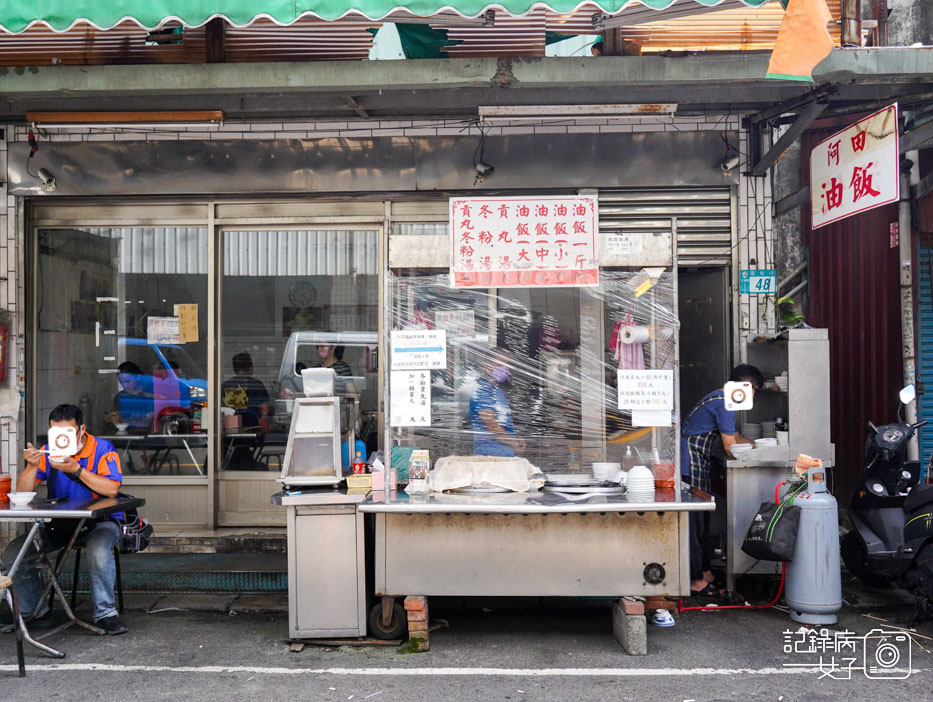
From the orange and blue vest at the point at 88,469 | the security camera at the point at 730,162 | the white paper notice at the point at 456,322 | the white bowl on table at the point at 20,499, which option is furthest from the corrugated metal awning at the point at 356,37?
the white bowl on table at the point at 20,499

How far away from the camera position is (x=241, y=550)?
694cm

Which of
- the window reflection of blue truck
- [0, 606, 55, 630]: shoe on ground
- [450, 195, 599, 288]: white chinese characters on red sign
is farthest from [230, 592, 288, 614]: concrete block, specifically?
[450, 195, 599, 288]: white chinese characters on red sign

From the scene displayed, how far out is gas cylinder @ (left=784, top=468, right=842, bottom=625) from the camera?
525 centimetres

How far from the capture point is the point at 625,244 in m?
5.27

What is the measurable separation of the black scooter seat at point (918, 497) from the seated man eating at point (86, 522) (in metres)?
5.38

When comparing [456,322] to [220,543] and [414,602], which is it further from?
[220,543]

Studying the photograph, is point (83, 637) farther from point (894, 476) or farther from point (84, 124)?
point (894, 476)

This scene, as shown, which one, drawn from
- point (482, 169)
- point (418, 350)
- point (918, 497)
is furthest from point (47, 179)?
point (918, 497)

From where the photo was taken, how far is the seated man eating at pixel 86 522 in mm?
5309

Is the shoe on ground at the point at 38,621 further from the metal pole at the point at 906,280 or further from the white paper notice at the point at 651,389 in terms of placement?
the metal pole at the point at 906,280

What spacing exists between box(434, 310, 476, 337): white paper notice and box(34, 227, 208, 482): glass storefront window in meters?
2.94

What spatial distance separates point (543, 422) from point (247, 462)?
10.3 ft

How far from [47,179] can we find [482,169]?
3.81 metres

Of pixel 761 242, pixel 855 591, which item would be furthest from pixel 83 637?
pixel 761 242
